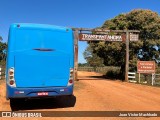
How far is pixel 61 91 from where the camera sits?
38.0ft

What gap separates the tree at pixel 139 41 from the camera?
109 feet

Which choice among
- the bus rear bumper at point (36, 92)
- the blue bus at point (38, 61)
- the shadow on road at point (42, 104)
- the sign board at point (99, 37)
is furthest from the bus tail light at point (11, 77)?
the sign board at point (99, 37)

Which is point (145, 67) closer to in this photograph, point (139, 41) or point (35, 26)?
point (139, 41)

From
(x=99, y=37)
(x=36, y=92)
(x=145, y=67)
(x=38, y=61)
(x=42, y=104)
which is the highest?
(x=99, y=37)

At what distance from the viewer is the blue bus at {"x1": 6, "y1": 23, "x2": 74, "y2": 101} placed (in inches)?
429

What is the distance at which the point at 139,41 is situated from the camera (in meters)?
33.1

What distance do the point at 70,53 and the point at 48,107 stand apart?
245 centimetres

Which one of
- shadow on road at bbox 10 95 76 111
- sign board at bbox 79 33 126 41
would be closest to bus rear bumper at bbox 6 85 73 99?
shadow on road at bbox 10 95 76 111

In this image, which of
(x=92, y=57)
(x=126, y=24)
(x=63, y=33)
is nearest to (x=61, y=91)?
(x=63, y=33)

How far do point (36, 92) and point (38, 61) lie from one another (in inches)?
47.2

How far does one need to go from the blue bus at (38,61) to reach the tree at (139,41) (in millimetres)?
21271

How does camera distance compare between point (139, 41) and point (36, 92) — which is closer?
point (36, 92)

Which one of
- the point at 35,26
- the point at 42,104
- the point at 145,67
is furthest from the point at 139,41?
the point at 35,26

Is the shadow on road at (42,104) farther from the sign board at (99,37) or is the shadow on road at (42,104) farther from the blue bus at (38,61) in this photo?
the sign board at (99,37)
